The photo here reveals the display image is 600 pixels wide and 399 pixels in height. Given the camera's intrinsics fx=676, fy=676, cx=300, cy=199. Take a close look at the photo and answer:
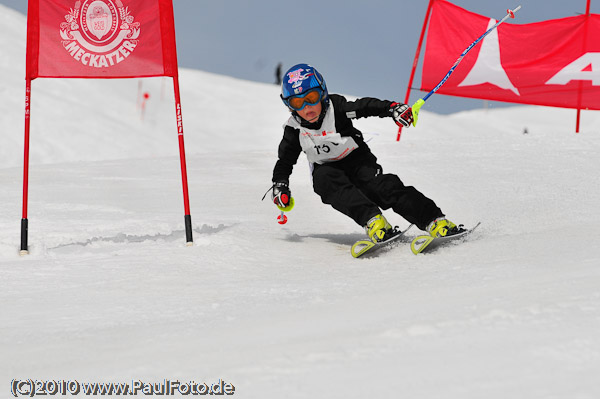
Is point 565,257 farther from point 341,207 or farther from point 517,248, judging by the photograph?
point 341,207

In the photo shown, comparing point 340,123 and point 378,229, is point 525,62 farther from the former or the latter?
point 378,229

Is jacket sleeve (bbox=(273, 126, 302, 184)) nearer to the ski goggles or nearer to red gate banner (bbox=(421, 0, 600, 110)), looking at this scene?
the ski goggles

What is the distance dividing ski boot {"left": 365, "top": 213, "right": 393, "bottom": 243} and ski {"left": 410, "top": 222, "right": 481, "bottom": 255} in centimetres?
17

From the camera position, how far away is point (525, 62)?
9.64m

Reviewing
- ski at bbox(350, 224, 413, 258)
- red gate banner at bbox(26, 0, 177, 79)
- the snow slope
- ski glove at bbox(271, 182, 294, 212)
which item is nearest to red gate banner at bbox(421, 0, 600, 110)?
the snow slope

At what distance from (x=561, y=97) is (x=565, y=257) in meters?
7.24

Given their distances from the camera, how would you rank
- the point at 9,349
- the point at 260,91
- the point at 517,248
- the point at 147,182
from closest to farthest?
the point at 9,349, the point at 517,248, the point at 147,182, the point at 260,91

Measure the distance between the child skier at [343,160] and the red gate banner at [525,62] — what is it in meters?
5.69

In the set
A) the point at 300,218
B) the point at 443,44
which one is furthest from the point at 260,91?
the point at 300,218

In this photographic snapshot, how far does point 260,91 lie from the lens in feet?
88.4

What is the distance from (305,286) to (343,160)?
1.48 m

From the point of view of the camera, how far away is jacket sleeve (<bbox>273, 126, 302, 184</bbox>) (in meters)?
4.42

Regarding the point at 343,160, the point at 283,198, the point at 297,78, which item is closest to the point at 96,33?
the point at 297,78

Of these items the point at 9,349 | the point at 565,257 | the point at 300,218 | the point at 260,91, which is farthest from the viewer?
the point at 260,91
